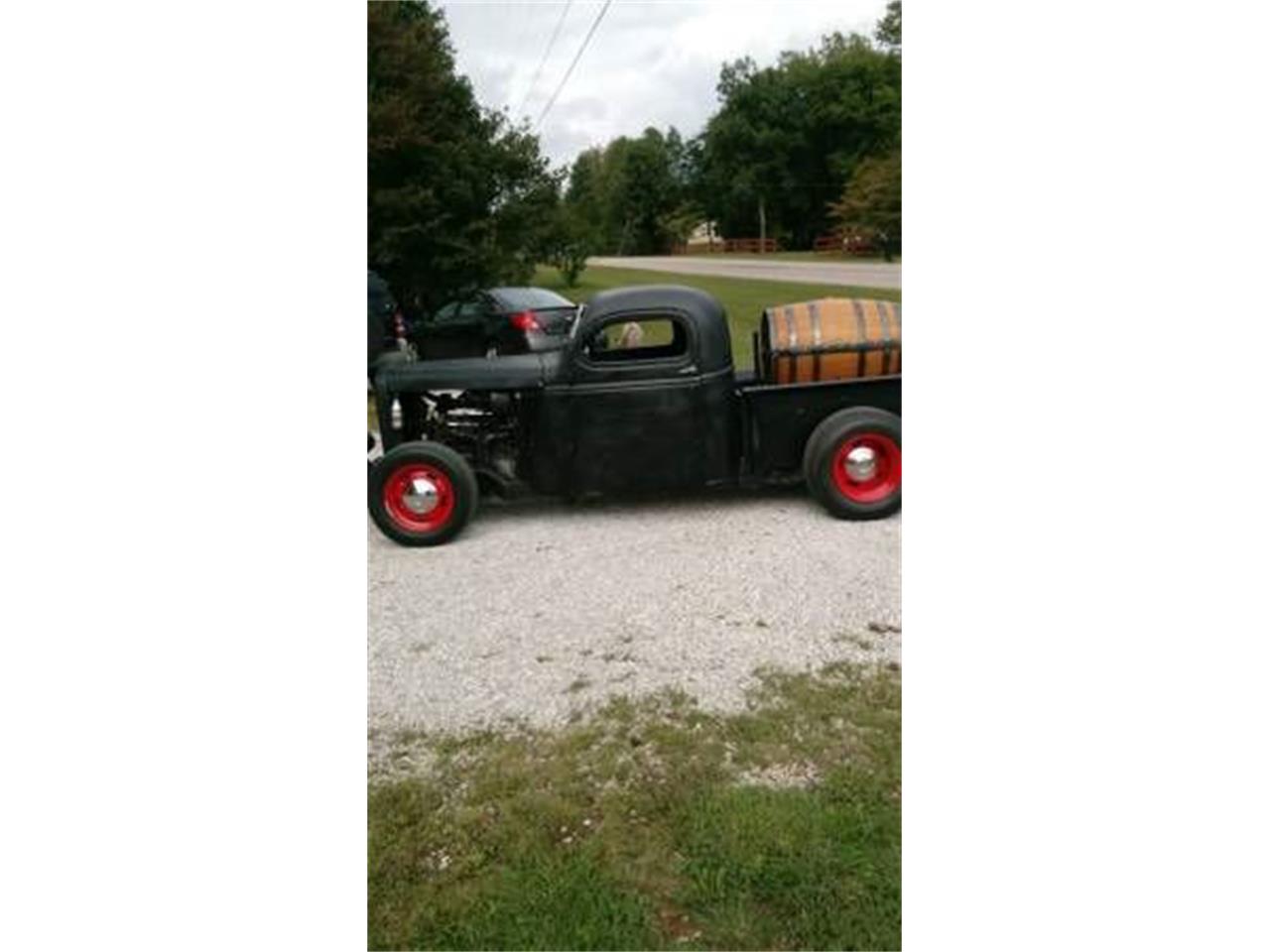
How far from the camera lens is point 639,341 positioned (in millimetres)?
3330

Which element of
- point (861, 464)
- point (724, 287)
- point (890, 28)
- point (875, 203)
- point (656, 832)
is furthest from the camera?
point (861, 464)

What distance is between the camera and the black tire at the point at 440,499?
3.34m

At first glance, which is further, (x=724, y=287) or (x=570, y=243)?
(x=724, y=287)

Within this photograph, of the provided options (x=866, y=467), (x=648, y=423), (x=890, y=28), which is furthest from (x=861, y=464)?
(x=890, y=28)

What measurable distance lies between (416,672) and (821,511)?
5.80 feet

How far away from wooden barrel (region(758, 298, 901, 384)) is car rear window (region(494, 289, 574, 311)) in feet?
2.44

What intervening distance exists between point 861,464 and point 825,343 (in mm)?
481

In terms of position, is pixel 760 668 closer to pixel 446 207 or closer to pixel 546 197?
pixel 546 197

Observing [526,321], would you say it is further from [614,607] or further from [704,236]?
[614,607]

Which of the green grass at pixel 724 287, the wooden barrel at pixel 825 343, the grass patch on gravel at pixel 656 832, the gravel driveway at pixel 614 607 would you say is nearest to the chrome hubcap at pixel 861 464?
the gravel driveway at pixel 614 607

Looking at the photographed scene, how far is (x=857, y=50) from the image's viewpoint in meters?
1.99

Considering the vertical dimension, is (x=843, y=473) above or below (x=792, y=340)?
below

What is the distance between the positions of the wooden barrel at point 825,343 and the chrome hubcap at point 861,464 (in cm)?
30
